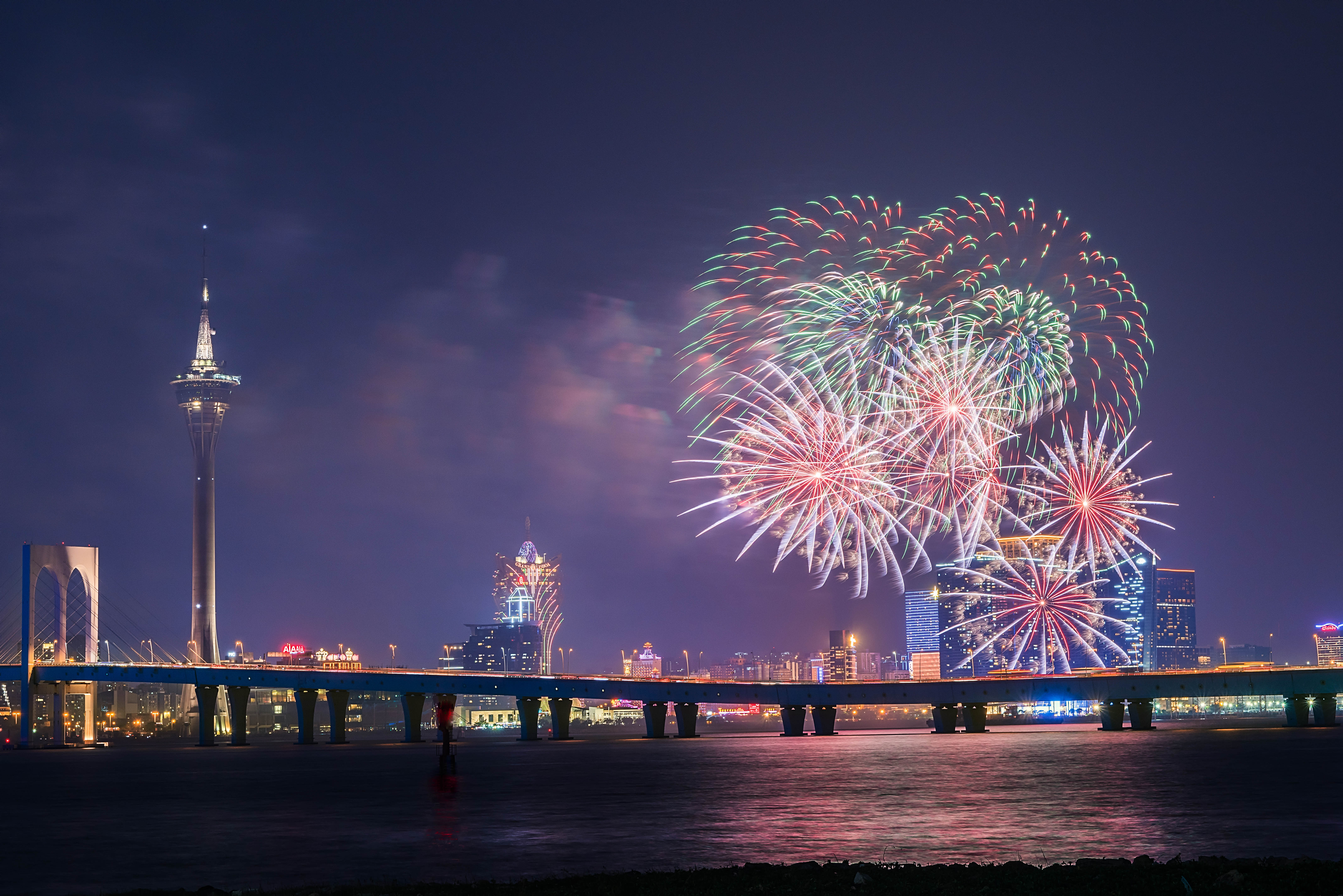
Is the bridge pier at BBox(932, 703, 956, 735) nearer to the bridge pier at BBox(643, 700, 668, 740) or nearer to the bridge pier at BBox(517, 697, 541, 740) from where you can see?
the bridge pier at BBox(643, 700, 668, 740)

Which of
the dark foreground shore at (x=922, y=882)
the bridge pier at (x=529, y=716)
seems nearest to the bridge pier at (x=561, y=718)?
the bridge pier at (x=529, y=716)

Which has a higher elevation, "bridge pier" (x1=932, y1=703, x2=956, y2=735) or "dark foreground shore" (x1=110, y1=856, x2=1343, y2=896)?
"dark foreground shore" (x1=110, y1=856, x2=1343, y2=896)

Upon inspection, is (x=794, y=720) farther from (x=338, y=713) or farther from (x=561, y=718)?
(x=338, y=713)

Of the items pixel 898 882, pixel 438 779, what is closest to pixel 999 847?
pixel 898 882

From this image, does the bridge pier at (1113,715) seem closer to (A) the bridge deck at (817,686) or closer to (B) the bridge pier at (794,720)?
(A) the bridge deck at (817,686)

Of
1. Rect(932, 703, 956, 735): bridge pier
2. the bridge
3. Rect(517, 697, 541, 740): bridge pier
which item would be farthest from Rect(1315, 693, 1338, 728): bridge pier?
Rect(517, 697, 541, 740): bridge pier

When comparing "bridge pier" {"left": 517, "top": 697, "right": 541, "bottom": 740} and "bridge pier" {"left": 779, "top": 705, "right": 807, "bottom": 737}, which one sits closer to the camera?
"bridge pier" {"left": 779, "top": 705, "right": 807, "bottom": 737}

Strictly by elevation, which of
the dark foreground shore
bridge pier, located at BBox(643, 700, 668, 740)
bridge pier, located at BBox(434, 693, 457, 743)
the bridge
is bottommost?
bridge pier, located at BBox(643, 700, 668, 740)

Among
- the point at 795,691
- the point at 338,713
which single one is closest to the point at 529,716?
the point at 338,713
